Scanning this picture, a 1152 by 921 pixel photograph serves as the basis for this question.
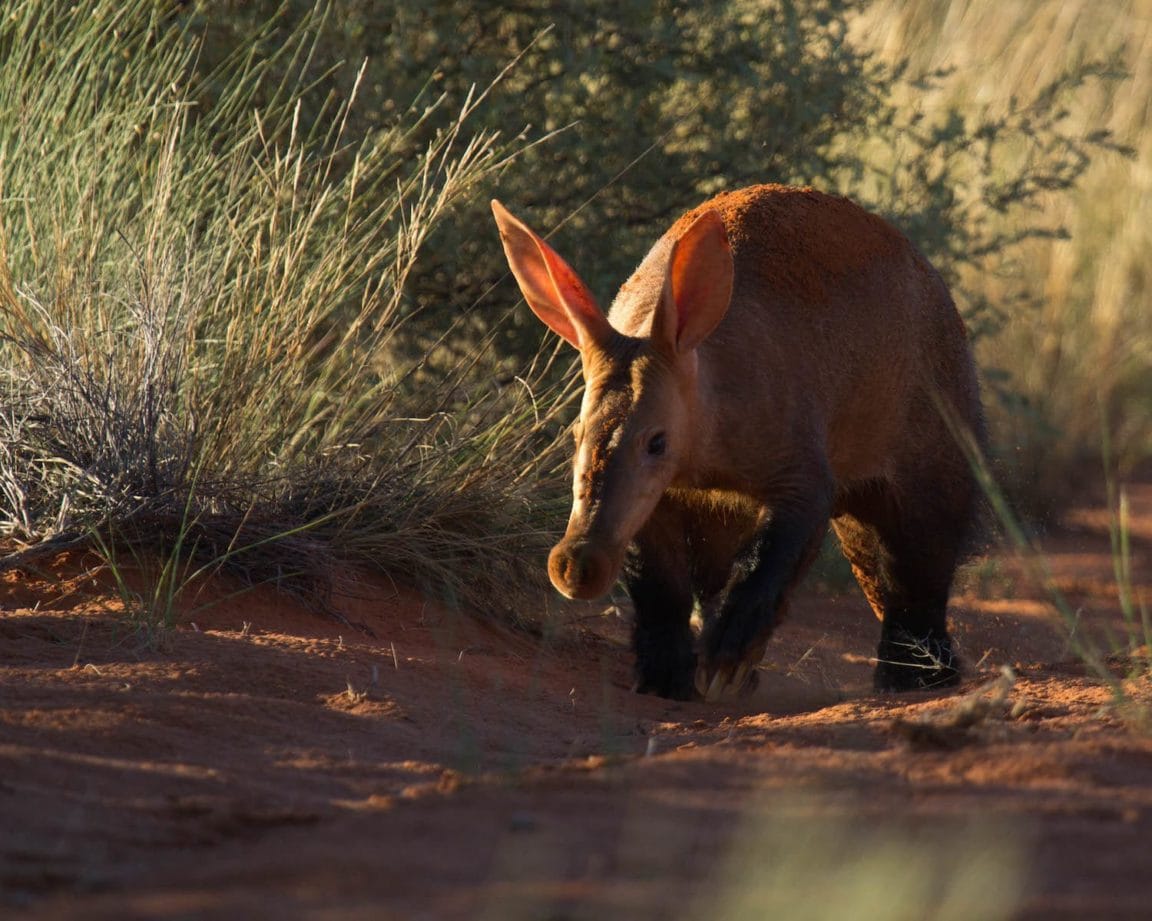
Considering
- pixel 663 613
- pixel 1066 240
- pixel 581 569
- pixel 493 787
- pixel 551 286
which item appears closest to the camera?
pixel 493 787

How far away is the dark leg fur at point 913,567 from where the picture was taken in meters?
5.71

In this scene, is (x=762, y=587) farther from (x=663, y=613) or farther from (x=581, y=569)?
(x=581, y=569)

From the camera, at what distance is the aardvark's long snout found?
13.4 ft

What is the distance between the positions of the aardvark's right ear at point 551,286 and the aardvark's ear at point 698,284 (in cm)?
20

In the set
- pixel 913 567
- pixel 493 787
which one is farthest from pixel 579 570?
pixel 913 567

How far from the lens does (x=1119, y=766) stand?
305 cm

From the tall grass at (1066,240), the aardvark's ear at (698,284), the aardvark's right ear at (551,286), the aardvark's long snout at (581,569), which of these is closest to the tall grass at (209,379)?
the aardvark's right ear at (551,286)

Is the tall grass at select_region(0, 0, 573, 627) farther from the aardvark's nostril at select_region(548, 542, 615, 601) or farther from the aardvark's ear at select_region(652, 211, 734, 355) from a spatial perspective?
the aardvark's nostril at select_region(548, 542, 615, 601)

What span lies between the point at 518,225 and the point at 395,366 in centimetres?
242

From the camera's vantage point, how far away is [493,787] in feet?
9.91

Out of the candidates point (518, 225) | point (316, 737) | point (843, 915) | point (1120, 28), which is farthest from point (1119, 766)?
point (1120, 28)

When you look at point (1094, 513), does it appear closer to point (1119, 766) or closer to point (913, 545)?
point (913, 545)

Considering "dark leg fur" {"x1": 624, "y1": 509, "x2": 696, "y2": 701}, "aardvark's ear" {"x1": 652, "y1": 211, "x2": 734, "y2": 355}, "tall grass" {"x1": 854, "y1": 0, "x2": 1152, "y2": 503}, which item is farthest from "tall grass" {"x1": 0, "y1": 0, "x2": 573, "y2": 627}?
"tall grass" {"x1": 854, "y1": 0, "x2": 1152, "y2": 503}

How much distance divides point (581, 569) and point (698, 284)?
0.98 m
